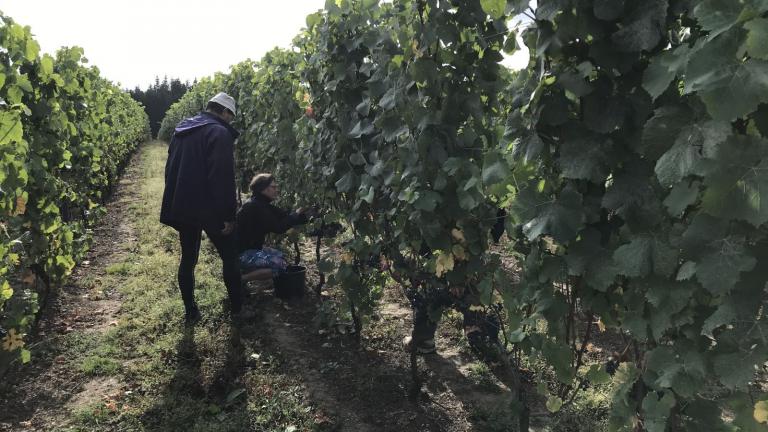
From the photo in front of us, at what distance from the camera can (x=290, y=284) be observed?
5.45m

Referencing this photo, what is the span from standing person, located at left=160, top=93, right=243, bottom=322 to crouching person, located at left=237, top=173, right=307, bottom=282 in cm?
66

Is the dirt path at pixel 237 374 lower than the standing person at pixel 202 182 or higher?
lower

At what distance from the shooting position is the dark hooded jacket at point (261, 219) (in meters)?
5.23

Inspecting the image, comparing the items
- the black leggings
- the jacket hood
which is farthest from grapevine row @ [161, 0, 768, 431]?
the black leggings

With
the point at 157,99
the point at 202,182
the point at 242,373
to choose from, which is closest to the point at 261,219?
the point at 202,182

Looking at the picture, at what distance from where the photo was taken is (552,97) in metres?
1.58

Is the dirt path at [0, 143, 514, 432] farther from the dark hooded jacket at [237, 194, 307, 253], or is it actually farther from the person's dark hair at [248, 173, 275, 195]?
the person's dark hair at [248, 173, 275, 195]

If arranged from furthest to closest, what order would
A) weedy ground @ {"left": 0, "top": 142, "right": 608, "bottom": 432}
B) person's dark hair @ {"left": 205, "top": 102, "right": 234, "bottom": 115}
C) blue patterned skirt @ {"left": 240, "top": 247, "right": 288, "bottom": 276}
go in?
blue patterned skirt @ {"left": 240, "top": 247, "right": 288, "bottom": 276} → person's dark hair @ {"left": 205, "top": 102, "right": 234, "bottom": 115} → weedy ground @ {"left": 0, "top": 142, "right": 608, "bottom": 432}

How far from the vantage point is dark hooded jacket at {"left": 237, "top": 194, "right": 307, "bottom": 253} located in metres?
5.23

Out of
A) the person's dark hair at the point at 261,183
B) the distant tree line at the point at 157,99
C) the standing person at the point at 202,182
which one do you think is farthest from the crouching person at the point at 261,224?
the distant tree line at the point at 157,99

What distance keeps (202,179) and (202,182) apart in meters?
0.03

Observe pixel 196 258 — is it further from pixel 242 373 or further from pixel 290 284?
pixel 242 373

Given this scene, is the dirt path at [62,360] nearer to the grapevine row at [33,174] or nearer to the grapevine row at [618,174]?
the grapevine row at [33,174]

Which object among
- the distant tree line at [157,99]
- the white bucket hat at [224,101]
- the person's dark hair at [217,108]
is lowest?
the person's dark hair at [217,108]
